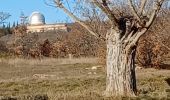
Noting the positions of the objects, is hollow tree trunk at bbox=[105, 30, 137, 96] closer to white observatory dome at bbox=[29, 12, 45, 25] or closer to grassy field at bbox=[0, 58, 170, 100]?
grassy field at bbox=[0, 58, 170, 100]

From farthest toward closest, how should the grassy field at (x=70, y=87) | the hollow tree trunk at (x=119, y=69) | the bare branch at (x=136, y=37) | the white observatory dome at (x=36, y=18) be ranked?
1. the white observatory dome at (x=36, y=18)
2. the bare branch at (x=136, y=37)
3. the hollow tree trunk at (x=119, y=69)
4. the grassy field at (x=70, y=87)

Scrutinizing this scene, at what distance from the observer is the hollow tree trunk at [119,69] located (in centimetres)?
1445

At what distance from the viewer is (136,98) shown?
1344 cm

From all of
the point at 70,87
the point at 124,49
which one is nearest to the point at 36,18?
the point at 70,87

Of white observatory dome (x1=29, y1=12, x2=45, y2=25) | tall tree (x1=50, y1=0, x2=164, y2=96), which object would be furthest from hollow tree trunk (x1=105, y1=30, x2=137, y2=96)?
white observatory dome (x1=29, y1=12, x2=45, y2=25)

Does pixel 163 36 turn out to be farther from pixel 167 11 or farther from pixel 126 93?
pixel 126 93

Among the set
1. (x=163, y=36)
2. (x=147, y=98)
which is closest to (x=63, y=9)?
(x=147, y=98)

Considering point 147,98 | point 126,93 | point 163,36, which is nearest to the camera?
point 147,98

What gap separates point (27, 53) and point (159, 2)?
231 feet

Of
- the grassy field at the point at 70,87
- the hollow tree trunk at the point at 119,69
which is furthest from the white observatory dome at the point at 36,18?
the hollow tree trunk at the point at 119,69

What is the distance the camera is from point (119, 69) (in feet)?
47.9

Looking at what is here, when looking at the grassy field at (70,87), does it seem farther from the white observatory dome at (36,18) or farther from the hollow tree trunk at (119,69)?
the white observatory dome at (36,18)

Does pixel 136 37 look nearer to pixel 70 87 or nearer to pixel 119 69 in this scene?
pixel 119 69

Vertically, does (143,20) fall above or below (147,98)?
above
